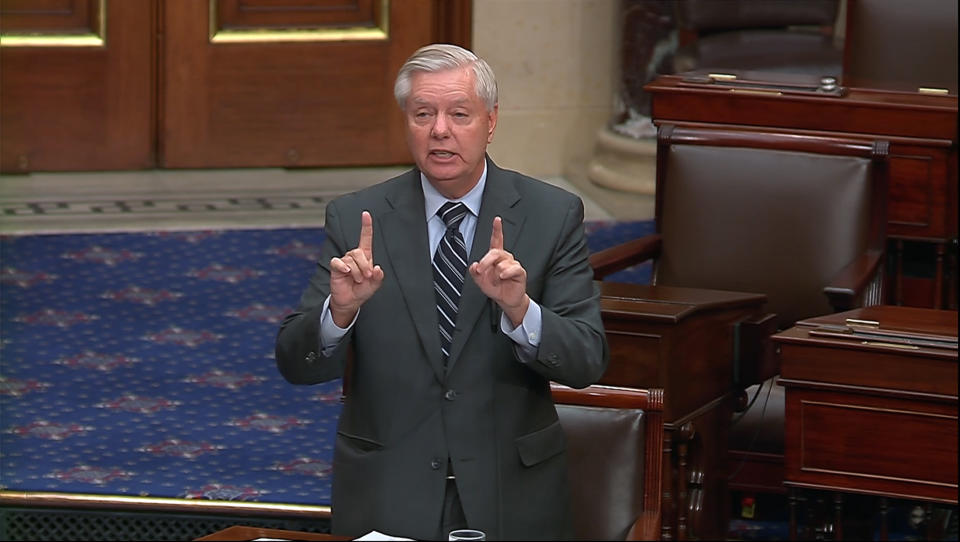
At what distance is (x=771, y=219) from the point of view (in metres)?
4.50

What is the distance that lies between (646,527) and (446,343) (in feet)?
1.46

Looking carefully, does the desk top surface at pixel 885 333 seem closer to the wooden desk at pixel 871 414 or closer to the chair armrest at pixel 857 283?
the wooden desk at pixel 871 414

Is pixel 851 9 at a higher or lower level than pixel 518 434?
higher

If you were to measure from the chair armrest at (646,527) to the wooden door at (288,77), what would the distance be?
4412 millimetres

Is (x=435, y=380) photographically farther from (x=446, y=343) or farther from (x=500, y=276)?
(x=500, y=276)

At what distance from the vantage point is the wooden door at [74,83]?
22.8ft

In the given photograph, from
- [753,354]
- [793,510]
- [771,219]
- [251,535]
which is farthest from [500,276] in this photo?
[771,219]

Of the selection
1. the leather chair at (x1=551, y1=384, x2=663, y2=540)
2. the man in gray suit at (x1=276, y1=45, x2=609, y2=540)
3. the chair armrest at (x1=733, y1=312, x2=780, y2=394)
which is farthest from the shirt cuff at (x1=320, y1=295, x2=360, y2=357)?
the chair armrest at (x1=733, y1=312, x2=780, y2=394)

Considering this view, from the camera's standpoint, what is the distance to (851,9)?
5.81 m

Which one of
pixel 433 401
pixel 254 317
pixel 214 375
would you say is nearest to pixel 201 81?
pixel 254 317

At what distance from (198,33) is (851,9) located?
107 inches

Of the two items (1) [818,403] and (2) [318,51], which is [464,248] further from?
(2) [318,51]

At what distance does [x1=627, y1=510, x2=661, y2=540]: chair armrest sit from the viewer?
2.71 metres

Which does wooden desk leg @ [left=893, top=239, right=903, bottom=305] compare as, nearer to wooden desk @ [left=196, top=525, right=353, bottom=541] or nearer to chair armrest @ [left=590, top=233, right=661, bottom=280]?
chair armrest @ [left=590, top=233, right=661, bottom=280]
